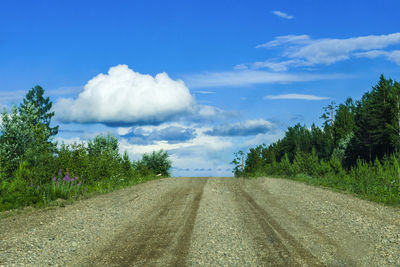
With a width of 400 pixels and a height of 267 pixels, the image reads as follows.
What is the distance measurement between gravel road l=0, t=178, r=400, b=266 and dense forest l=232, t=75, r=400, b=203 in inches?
196

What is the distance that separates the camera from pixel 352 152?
65938 millimetres

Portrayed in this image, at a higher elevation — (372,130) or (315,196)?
(372,130)

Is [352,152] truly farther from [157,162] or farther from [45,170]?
[45,170]

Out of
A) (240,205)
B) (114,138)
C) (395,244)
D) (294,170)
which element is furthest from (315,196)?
(114,138)

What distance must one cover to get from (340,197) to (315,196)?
109 cm

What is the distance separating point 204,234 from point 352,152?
66110 mm

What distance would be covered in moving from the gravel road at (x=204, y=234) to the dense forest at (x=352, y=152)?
4968 millimetres

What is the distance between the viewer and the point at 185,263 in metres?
5.98

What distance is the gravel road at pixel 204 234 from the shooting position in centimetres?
638

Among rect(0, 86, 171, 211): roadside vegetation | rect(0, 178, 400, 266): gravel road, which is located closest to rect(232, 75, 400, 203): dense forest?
rect(0, 178, 400, 266): gravel road

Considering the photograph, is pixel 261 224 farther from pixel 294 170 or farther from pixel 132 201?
pixel 294 170

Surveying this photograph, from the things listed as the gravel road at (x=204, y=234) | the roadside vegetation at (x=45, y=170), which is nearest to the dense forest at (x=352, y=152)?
the gravel road at (x=204, y=234)

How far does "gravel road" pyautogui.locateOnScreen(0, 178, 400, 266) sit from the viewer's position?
6383 millimetres

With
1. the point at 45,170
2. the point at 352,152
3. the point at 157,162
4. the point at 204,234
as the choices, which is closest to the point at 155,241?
the point at 204,234
